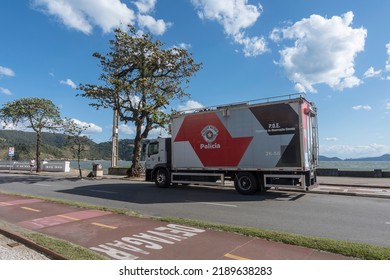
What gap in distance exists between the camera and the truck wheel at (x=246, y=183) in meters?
14.8

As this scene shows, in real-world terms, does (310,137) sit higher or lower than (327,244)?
higher

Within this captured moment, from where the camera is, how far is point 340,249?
19.1ft

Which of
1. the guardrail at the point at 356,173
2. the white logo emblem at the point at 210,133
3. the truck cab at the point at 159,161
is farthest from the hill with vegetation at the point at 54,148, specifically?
the guardrail at the point at 356,173

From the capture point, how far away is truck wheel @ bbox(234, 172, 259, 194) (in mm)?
14766

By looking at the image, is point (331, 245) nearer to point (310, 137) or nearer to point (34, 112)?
point (310, 137)

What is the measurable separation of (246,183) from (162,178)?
18.4 feet

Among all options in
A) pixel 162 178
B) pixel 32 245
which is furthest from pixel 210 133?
pixel 32 245

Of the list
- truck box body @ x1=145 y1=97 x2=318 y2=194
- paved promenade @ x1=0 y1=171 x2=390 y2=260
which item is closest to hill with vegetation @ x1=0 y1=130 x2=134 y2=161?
truck box body @ x1=145 y1=97 x2=318 y2=194

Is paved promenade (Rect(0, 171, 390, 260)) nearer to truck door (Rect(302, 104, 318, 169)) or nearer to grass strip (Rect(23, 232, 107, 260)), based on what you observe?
grass strip (Rect(23, 232, 107, 260))

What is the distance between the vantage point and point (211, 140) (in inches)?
640

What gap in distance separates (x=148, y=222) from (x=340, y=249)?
484 centimetres

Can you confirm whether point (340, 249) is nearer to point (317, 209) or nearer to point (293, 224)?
point (293, 224)

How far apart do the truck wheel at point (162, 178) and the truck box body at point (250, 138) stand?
1.01 metres

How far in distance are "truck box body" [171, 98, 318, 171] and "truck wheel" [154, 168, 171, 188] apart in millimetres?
1013
